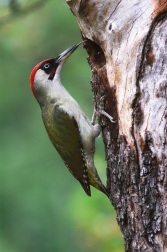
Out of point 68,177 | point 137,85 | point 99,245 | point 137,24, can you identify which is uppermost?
point 137,24

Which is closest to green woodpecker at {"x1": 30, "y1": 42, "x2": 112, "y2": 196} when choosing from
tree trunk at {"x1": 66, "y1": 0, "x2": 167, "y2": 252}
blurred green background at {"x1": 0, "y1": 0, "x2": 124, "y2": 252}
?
tree trunk at {"x1": 66, "y1": 0, "x2": 167, "y2": 252}

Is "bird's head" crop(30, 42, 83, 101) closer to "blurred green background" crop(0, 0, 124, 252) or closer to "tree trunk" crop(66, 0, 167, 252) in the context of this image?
"tree trunk" crop(66, 0, 167, 252)

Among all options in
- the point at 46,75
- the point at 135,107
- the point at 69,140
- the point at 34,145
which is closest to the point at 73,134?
the point at 69,140

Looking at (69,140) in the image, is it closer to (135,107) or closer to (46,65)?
(46,65)

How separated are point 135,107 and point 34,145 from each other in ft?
18.4

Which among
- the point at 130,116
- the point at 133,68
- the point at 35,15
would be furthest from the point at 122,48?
the point at 35,15

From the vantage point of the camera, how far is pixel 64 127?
5.56m

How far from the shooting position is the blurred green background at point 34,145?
28.1 ft

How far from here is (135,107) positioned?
4207 mm

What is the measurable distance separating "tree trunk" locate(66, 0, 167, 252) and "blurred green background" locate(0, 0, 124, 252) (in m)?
3.38

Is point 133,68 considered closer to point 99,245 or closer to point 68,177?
point 99,245

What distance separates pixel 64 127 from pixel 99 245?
1.46 m

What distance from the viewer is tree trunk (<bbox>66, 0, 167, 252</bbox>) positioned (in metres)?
4.02

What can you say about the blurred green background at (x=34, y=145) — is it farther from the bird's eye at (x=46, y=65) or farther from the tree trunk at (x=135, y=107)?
the tree trunk at (x=135, y=107)
